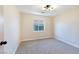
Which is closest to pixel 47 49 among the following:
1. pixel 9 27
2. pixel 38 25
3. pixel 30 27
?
pixel 9 27

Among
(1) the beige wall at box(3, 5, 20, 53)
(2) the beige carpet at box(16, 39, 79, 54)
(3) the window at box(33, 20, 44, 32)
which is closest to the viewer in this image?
(1) the beige wall at box(3, 5, 20, 53)

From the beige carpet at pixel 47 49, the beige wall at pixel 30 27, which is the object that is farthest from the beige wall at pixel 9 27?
the beige wall at pixel 30 27

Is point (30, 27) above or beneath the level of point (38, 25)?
beneath

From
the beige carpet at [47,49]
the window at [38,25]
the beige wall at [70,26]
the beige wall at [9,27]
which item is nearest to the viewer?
the beige wall at [9,27]

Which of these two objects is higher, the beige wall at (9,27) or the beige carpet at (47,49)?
the beige wall at (9,27)

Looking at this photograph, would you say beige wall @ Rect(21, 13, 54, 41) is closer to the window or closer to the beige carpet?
the window

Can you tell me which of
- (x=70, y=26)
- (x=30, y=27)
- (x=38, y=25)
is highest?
(x=70, y=26)

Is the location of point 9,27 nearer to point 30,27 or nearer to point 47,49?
point 47,49

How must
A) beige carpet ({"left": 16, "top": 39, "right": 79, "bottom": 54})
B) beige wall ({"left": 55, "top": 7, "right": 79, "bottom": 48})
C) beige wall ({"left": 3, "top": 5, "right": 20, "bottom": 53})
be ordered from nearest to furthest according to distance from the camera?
beige wall ({"left": 3, "top": 5, "right": 20, "bottom": 53}) < beige carpet ({"left": 16, "top": 39, "right": 79, "bottom": 54}) < beige wall ({"left": 55, "top": 7, "right": 79, "bottom": 48})

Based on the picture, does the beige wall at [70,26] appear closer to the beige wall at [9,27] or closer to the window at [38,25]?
the window at [38,25]

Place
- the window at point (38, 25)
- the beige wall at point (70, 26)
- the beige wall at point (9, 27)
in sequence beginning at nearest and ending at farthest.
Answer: the beige wall at point (9, 27), the beige wall at point (70, 26), the window at point (38, 25)

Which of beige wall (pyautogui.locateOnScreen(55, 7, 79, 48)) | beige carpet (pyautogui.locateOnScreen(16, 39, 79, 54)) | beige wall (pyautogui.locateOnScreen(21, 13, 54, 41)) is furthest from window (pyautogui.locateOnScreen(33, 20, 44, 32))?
beige carpet (pyautogui.locateOnScreen(16, 39, 79, 54))
